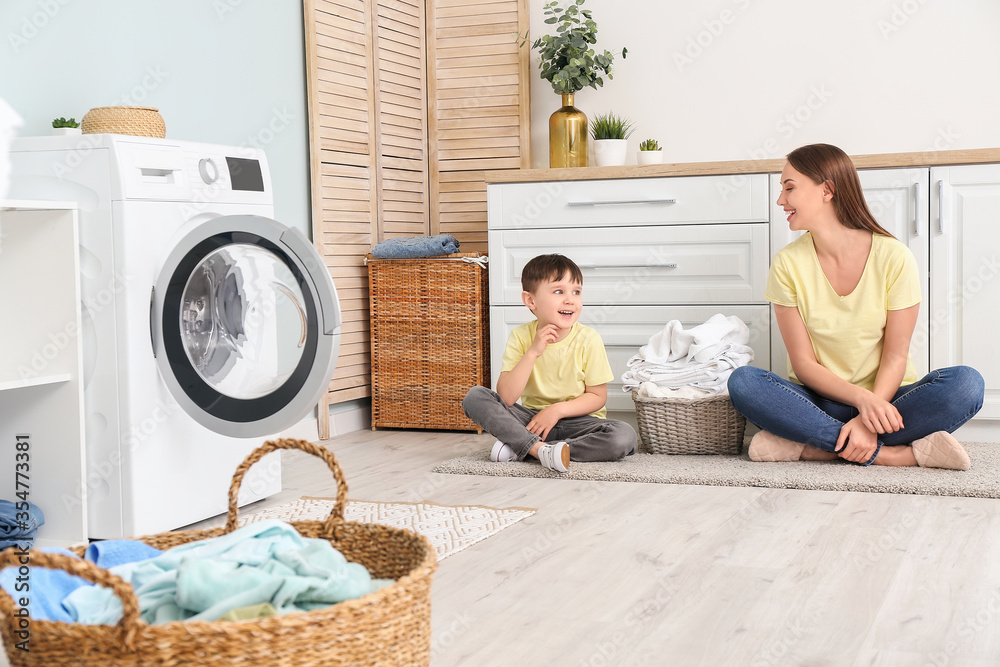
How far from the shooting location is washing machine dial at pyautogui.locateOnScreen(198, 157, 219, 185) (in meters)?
2.14

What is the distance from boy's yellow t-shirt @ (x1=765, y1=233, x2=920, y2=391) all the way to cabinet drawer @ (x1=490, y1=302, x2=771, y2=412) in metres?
0.28

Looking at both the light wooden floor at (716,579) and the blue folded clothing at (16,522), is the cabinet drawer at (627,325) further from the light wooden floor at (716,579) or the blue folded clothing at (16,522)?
the blue folded clothing at (16,522)

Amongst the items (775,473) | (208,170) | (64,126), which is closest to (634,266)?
(775,473)

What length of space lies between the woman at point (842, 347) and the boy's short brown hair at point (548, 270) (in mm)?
530

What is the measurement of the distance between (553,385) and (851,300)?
84 cm

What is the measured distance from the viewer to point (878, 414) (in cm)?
248

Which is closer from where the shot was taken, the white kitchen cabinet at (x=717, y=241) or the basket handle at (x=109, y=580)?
the basket handle at (x=109, y=580)

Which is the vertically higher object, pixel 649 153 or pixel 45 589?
pixel 649 153

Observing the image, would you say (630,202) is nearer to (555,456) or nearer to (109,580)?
(555,456)

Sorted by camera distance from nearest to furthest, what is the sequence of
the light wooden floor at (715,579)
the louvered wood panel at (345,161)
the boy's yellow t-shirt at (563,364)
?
1. the light wooden floor at (715,579)
2. the boy's yellow t-shirt at (563,364)
3. the louvered wood panel at (345,161)

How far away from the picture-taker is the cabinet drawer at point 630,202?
9.75 ft

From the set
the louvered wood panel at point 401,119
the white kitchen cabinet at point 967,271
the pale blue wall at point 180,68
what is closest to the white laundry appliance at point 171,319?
the pale blue wall at point 180,68

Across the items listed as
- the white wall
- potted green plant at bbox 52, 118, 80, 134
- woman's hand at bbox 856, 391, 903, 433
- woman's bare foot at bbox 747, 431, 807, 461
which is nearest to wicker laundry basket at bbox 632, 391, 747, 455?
woman's bare foot at bbox 747, 431, 807, 461

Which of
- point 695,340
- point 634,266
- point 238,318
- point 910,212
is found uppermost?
point 910,212
